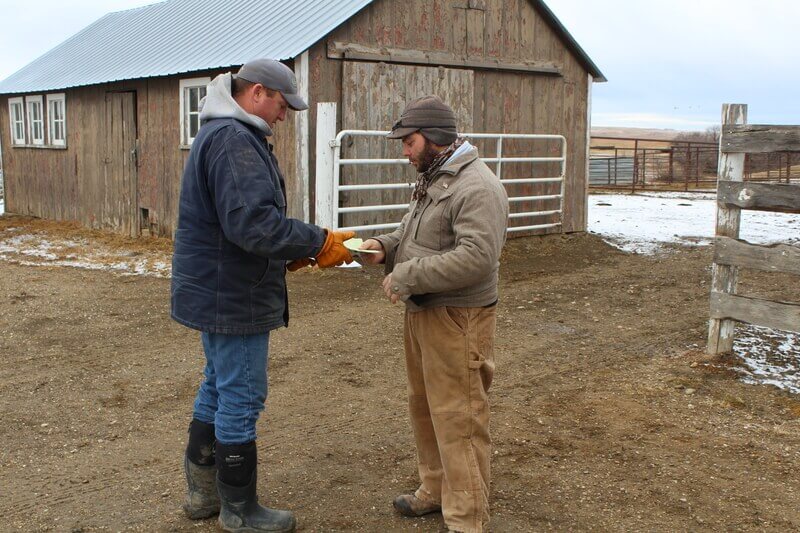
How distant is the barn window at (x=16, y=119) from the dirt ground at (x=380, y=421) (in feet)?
30.7

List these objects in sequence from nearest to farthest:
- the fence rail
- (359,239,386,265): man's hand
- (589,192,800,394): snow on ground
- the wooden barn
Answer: (359,239,386,265): man's hand → (589,192,800,394): snow on ground → the wooden barn → the fence rail

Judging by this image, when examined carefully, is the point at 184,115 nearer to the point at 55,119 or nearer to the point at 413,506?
the point at 55,119

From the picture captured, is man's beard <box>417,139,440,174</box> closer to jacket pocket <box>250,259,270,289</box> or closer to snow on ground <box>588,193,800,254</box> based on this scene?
jacket pocket <box>250,259,270,289</box>

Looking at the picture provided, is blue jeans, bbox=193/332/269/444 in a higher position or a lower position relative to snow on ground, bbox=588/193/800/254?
higher

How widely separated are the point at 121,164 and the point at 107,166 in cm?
51

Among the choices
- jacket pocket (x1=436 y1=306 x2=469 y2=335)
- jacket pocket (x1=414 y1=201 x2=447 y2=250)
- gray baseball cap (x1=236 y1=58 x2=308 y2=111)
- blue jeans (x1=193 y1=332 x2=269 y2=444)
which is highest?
gray baseball cap (x1=236 y1=58 x2=308 y2=111)

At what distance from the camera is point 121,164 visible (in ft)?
44.3

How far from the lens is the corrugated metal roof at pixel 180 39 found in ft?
34.4

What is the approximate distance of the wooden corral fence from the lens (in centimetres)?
577

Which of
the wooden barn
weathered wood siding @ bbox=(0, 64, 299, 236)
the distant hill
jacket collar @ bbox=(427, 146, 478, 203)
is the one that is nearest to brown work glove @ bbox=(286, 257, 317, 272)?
jacket collar @ bbox=(427, 146, 478, 203)

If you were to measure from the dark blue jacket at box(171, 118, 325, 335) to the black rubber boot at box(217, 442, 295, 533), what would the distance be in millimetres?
523

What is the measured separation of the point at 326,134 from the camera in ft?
32.2

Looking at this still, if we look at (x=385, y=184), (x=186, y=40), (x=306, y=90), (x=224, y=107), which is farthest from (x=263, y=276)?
(x=186, y=40)

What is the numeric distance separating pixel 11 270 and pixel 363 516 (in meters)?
7.87
